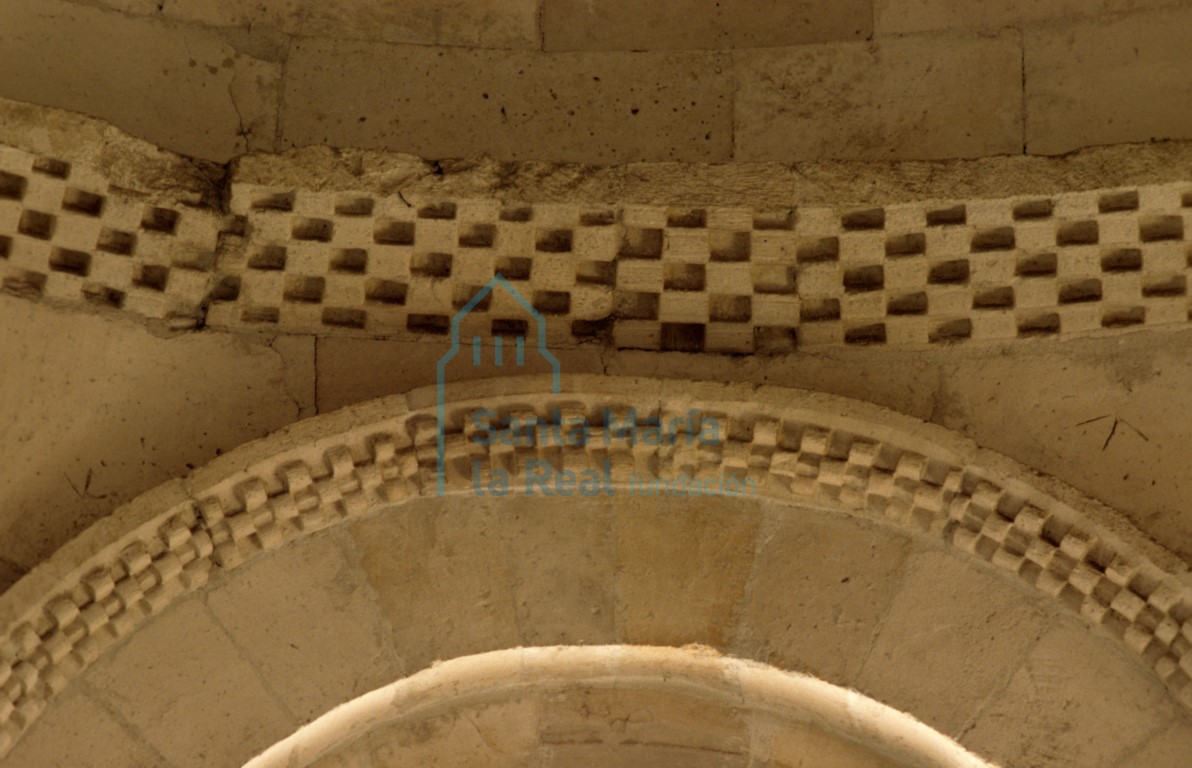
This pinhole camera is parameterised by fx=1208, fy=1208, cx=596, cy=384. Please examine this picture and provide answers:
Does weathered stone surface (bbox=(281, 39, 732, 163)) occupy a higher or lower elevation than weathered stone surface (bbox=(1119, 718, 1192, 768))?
higher

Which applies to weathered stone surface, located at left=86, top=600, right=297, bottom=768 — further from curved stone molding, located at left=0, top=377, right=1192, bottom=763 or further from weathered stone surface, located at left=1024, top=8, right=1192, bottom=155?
weathered stone surface, located at left=1024, top=8, right=1192, bottom=155

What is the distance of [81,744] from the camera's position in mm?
2947

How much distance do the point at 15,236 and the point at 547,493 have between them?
1.50 m

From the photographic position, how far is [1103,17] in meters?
3.36

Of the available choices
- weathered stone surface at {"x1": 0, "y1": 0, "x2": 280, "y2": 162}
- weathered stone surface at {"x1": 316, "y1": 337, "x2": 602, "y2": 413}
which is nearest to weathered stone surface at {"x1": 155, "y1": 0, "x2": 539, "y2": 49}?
weathered stone surface at {"x1": 0, "y1": 0, "x2": 280, "y2": 162}

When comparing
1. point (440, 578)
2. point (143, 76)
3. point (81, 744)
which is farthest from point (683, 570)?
point (143, 76)

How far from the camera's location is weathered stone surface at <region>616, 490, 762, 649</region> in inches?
121

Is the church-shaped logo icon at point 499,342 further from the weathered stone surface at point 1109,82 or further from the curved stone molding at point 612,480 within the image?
the weathered stone surface at point 1109,82

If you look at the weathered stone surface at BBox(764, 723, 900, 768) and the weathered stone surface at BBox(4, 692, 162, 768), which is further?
the weathered stone surface at BBox(764, 723, 900, 768)

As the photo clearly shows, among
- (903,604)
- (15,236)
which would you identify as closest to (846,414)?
(903,604)

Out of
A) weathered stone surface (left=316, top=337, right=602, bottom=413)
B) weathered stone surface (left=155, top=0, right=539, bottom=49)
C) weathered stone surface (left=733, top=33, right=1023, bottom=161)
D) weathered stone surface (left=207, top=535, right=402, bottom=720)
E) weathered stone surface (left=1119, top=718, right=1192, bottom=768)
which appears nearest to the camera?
weathered stone surface (left=1119, top=718, right=1192, bottom=768)

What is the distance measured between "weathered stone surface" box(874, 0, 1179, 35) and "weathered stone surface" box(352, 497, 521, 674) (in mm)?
1833

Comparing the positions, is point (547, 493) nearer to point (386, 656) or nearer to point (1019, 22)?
point (386, 656)

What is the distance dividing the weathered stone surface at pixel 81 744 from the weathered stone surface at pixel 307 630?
342mm
